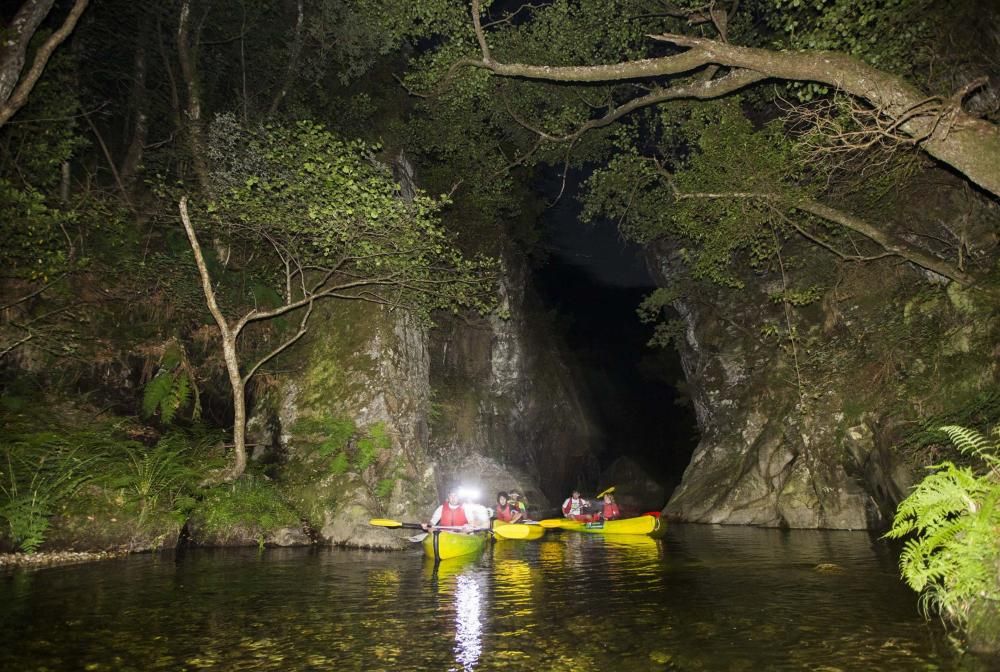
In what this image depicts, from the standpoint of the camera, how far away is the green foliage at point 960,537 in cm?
554

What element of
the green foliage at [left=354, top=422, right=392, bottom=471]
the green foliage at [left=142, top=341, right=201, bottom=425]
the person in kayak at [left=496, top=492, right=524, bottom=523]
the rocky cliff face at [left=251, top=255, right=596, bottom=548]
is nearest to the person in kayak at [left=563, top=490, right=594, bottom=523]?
the person in kayak at [left=496, top=492, right=524, bottom=523]

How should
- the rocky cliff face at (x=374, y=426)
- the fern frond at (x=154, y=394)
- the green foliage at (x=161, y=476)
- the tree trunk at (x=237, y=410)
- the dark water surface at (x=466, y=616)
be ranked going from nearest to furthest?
the dark water surface at (x=466, y=616) < the green foliage at (x=161, y=476) < the tree trunk at (x=237, y=410) < the rocky cliff face at (x=374, y=426) < the fern frond at (x=154, y=394)

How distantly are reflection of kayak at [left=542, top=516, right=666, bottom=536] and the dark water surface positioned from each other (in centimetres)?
478

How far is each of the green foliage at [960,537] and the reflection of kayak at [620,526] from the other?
461 inches

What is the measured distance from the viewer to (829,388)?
21250 mm

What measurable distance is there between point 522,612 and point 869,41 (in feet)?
37.8

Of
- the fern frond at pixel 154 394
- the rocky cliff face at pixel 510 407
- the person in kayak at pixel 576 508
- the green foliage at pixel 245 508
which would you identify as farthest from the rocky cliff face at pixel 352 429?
the person in kayak at pixel 576 508

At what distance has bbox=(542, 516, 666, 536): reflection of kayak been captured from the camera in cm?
1792

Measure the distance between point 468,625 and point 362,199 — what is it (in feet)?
35.1

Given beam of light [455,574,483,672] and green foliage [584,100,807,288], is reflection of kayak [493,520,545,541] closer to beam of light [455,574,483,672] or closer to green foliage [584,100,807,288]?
beam of light [455,574,483,672]

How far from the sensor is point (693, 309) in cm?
2981

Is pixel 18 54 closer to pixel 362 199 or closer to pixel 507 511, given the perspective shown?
pixel 362 199

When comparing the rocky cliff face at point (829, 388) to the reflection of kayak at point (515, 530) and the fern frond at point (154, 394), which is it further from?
the fern frond at point (154, 394)

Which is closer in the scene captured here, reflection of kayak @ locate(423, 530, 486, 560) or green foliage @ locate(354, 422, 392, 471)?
reflection of kayak @ locate(423, 530, 486, 560)
